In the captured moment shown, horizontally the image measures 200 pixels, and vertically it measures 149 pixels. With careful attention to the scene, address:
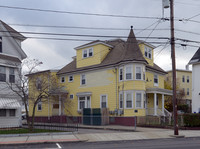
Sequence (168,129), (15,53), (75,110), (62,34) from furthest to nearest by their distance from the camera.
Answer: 1. (75,110)
2. (15,53)
3. (168,129)
4. (62,34)

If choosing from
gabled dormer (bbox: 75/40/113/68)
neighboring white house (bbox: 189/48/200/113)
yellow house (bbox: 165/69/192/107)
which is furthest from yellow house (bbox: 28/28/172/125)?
yellow house (bbox: 165/69/192/107)

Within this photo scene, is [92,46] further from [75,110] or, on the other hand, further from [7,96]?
[7,96]

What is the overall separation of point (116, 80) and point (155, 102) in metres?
4.94

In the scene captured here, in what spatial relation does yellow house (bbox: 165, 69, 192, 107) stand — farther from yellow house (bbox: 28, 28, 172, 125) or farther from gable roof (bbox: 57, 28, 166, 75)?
gable roof (bbox: 57, 28, 166, 75)

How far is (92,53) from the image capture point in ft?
106

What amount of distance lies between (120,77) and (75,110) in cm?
829

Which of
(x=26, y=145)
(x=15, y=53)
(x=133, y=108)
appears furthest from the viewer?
(x=133, y=108)

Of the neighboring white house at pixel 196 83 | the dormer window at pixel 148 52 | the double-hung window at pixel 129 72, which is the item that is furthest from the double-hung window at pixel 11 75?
the neighboring white house at pixel 196 83

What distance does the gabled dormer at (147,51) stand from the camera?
102 feet

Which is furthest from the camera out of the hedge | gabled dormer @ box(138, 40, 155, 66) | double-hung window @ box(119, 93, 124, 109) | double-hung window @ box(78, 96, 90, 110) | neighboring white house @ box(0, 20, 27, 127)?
double-hung window @ box(78, 96, 90, 110)

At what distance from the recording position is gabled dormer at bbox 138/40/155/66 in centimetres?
3117

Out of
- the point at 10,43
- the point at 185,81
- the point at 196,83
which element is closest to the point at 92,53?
the point at 10,43

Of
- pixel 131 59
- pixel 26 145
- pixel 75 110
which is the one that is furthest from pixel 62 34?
pixel 75 110

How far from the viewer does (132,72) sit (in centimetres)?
2786
